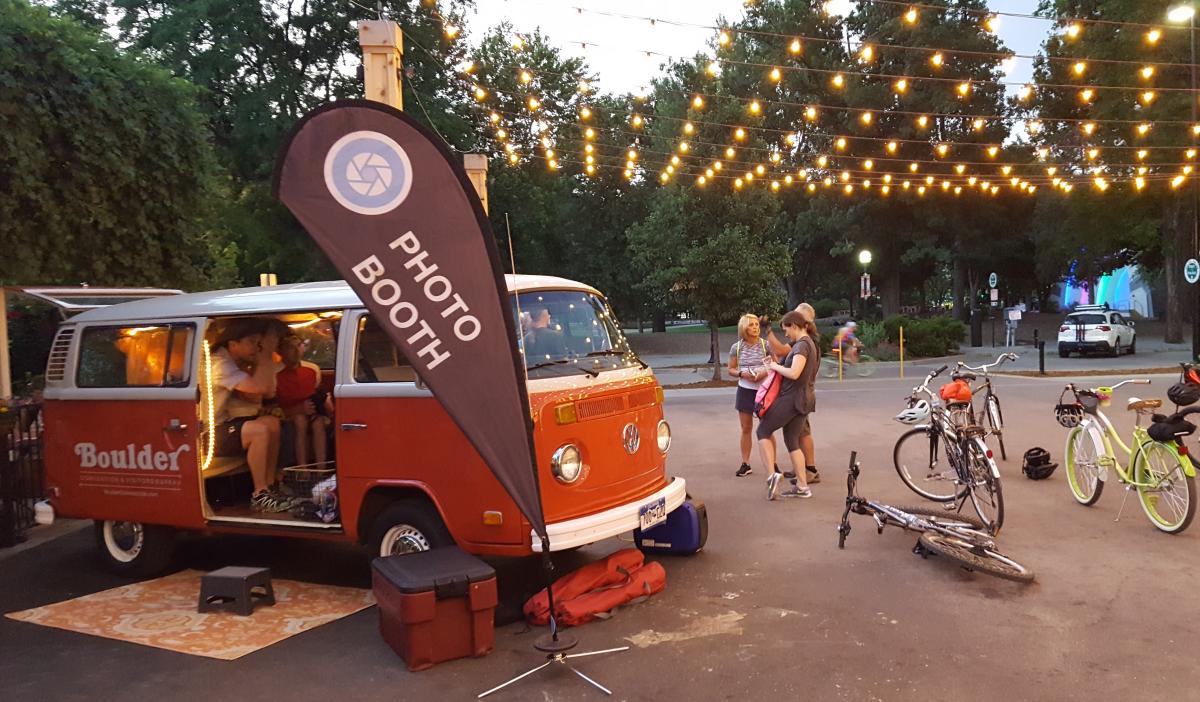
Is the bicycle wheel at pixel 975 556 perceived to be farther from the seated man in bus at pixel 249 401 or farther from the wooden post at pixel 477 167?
the wooden post at pixel 477 167

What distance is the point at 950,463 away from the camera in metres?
7.85

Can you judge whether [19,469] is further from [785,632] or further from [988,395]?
[988,395]

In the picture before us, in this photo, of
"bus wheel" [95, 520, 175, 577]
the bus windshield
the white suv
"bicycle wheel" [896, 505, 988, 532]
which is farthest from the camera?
the white suv

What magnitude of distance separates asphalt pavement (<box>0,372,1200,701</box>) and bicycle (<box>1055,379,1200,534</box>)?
0.20 meters

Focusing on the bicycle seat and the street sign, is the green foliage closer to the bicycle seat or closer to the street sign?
the street sign

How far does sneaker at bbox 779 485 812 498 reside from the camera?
343 inches

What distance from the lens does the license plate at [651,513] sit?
5664 mm

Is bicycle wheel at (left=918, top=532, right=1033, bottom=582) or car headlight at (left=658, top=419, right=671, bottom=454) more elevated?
car headlight at (left=658, top=419, right=671, bottom=454)

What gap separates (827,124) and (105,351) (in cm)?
3967

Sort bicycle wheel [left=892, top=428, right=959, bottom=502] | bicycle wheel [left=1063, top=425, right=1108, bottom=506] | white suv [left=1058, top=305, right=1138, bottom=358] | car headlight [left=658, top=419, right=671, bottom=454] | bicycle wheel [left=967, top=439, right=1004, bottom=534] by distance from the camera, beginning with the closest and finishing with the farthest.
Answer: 1. car headlight [left=658, top=419, right=671, bottom=454]
2. bicycle wheel [left=967, top=439, right=1004, bottom=534]
3. bicycle wheel [left=1063, top=425, right=1108, bottom=506]
4. bicycle wheel [left=892, top=428, right=959, bottom=502]
5. white suv [left=1058, top=305, right=1138, bottom=358]

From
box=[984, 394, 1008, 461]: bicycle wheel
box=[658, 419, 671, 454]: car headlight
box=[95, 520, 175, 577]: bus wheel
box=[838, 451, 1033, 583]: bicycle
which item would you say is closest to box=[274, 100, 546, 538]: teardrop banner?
box=[658, 419, 671, 454]: car headlight

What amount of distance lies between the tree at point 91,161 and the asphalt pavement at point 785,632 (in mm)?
3797

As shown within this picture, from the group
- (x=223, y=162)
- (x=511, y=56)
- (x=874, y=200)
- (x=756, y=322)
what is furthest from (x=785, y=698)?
(x=874, y=200)

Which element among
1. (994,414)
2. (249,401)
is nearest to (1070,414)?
(994,414)
